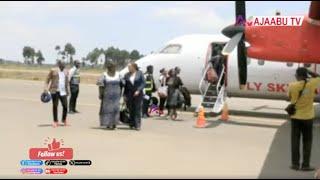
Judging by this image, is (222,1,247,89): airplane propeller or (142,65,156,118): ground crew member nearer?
(222,1,247,89): airplane propeller

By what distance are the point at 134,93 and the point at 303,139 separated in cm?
566

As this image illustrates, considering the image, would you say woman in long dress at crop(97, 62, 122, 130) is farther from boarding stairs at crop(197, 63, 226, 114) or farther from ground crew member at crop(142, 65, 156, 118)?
boarding stairs at crop(197, 63, 226, 114)

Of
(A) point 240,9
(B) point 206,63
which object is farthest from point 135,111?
(B) point 206,63

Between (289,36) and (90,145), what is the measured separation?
5229 mm

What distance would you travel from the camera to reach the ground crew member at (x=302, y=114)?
9.46m

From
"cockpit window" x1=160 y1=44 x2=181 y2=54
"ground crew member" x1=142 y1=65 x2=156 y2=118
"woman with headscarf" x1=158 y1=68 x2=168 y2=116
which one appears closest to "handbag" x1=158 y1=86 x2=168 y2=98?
"woman with headscarf" x1=158 y1=68 x2=168 y2=116

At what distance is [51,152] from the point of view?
9.79 m

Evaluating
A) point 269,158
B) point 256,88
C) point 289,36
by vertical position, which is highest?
point 289,36

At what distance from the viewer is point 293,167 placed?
9.39 m

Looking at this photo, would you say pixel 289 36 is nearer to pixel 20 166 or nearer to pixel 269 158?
pixel 269 158

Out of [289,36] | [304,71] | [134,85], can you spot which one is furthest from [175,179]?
[134,85]

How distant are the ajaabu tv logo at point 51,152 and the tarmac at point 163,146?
0.17 m

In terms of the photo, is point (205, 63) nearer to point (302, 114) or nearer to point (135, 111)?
point (135, 111)

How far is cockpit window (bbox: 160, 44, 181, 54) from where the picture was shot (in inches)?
779
